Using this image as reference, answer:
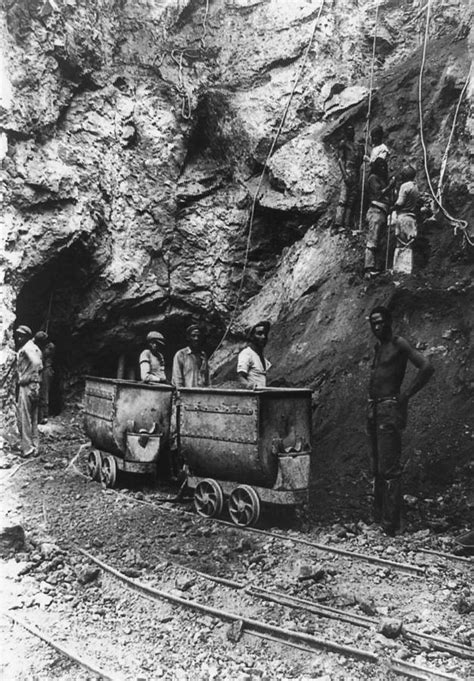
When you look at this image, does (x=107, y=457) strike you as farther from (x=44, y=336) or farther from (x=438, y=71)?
(x=438, y=71)

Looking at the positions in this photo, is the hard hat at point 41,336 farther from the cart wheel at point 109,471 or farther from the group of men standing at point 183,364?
the cart wheel at point 109,471

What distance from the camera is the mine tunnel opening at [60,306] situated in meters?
10.1

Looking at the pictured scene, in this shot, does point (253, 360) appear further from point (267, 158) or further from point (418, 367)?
point (267, 158)

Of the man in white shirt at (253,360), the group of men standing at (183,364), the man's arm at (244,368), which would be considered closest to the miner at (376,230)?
the group of men standing at (183,364)

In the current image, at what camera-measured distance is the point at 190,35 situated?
11.9 metres

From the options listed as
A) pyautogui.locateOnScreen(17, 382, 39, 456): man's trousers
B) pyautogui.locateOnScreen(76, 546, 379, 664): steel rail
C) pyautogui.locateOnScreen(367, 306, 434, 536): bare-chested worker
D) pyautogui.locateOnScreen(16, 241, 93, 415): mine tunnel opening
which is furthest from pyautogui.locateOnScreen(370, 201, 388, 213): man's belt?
pyautogui.locateOnScreen(76, 546, 379, 664): steel rail

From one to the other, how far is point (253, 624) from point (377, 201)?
687 cm

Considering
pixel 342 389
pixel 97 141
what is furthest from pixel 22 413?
pixel 97 141

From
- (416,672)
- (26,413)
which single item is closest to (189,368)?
(26,413)

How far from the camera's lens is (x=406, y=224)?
8.45 metres

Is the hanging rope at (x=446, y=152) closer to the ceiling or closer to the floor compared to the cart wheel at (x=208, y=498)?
closer to the ceiling

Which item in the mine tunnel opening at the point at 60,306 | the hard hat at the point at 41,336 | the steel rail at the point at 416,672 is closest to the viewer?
the steel rail at the point at 416,672

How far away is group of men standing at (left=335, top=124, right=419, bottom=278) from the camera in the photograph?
334 inches

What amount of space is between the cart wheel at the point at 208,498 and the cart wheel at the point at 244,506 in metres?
0.14
